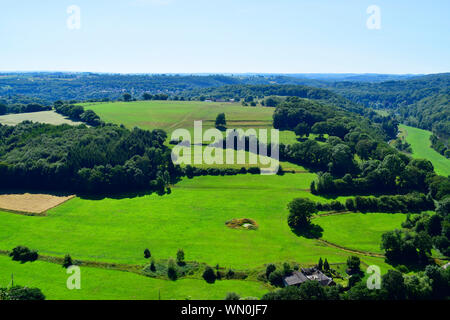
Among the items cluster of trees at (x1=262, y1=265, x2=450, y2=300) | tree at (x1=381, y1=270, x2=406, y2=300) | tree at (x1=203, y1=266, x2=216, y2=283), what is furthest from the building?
tree at (x1=203, y1=266, x2=216, y2=283)

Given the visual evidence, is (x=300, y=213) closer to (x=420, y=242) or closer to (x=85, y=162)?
(x=420, y=242)

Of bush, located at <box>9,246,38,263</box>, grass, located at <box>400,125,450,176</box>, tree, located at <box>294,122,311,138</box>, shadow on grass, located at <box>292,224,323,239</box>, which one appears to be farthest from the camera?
tree, located at <box>294,122,311,138</box>

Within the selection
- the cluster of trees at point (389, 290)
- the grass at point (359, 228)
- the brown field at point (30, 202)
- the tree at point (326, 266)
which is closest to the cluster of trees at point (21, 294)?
the cluster of trees at point (389, 290)

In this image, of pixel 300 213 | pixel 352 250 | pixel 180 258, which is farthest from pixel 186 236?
pixel 352 250

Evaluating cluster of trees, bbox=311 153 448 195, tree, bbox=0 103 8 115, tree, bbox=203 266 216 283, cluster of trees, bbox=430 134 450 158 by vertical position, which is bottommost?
tree, bbox=203 266 216 283

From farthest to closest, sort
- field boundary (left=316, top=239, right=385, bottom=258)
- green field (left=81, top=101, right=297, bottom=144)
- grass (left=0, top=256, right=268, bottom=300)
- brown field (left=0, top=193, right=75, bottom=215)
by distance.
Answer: green field (left=81, top=101, right=297, bottom=144) < brown field (left=0, top=193, right=75, bottom=215) < field boundary (left=316, top=239, right=385, bottom=258) < grass (left=0, top=256, right=268, bottom=300)

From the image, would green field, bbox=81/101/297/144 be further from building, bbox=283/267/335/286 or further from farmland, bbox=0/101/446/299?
building, bbox=283/267/335/286

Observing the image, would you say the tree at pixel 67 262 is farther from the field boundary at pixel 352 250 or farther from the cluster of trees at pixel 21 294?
the field boundary at pixel 352 250
